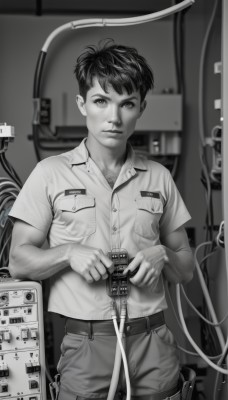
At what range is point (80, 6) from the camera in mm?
3195

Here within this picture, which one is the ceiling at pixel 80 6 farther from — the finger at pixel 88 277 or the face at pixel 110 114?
the finger at pixel 88 277

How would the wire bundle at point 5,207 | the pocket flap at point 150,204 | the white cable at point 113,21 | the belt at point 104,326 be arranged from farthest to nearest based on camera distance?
the white cable at point 113,21
the wire bundle at point 5,207
the pocket flap at point 150,204
the belt at point 104,326

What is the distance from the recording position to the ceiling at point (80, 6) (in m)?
3.11

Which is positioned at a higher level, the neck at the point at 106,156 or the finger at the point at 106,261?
the neck at the point at 106,156

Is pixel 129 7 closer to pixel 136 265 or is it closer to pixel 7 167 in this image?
pixel 7 167

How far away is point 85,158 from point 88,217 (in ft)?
0.77

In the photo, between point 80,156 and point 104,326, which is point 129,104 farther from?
point 104,326

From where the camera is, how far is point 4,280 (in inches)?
80.6

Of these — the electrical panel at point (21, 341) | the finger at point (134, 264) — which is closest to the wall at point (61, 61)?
the electrical panel at point (21, 341)

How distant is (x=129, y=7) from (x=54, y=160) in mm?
1642

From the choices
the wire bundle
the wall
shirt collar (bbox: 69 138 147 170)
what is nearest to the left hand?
shirt collar (bbox: 69 138 147 170)

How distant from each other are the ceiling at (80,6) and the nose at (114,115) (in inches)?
59.5

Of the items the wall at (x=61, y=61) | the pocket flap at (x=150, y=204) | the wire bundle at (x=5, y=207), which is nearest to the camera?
the pocket flap at (x=150, y=204)

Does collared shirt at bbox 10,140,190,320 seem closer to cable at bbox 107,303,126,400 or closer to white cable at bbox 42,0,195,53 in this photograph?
cable at bbox 107,303,126,400
